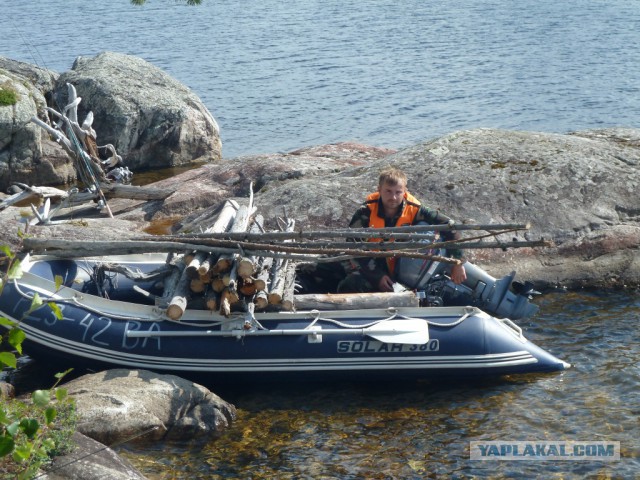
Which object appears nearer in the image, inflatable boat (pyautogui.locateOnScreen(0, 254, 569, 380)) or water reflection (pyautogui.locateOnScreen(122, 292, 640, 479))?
water reflection (pyautogui.locateOnScreen(122, 292, 640, 479))

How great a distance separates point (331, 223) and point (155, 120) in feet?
27.9

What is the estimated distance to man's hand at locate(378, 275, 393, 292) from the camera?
9055mm

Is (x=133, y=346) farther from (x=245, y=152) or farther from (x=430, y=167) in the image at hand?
(x=245, y=152)

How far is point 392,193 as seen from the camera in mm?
8961

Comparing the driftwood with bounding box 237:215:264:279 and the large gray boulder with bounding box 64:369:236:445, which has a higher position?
the driftwood with bounding box 237:215:264:279

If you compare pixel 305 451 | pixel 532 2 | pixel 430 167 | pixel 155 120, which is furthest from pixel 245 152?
→ pixel 532 2

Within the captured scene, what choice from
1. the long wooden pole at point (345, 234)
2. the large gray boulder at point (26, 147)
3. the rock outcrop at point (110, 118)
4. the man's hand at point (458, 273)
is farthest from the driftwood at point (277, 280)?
the large gray boulder at point (26, 147)

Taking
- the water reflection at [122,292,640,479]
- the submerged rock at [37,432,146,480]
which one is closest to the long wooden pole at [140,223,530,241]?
the water reflection at [122,292,640,479]

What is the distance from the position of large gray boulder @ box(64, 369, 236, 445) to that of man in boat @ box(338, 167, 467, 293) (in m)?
2.04

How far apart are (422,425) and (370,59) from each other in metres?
21.6

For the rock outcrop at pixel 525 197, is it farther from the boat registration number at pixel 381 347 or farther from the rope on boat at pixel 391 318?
the boat registration number at pixel 381 347

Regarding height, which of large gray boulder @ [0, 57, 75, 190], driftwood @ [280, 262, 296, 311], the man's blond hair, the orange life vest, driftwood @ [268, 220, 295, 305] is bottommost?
large gray boulder @ [0, 57, 75, 190]

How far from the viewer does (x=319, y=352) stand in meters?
8.31

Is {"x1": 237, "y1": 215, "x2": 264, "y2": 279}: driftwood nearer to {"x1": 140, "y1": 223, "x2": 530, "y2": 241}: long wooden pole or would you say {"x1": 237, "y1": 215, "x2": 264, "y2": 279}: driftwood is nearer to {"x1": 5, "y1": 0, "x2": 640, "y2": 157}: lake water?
{"x1": 140, "y1": 223, "x2": 530, "y2": 241}: long wooden pole
